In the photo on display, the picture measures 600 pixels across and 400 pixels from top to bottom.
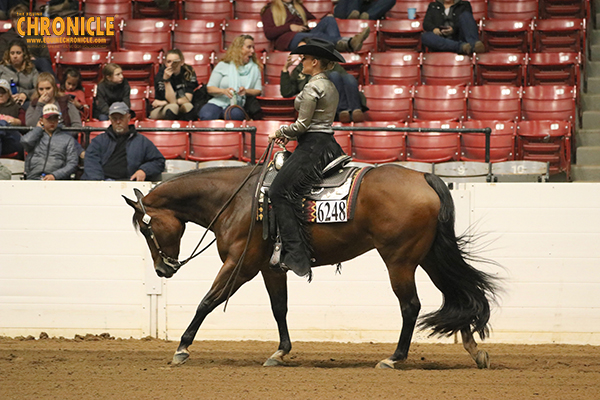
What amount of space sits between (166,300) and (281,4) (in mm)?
5968

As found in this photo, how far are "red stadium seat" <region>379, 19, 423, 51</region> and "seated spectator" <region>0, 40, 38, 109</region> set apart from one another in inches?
220

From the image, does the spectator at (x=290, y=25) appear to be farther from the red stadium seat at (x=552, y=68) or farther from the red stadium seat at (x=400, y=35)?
the red stadium seat at (x=552, y=68)

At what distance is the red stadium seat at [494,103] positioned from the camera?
37.0 ft

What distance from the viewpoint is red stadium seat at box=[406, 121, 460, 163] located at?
34.1 feet

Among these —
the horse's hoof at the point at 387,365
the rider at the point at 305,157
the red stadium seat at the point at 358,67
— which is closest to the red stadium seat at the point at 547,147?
the red stadium seat at the point at 358,67

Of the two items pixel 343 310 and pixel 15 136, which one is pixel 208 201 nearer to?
pixel 343 310

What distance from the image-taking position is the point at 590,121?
1169 centimetres

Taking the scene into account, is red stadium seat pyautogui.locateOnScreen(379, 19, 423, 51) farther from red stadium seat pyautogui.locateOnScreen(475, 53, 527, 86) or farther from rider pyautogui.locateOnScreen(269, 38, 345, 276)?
rider pyautogui.locateOnScreen(269, 38, 345, 276)

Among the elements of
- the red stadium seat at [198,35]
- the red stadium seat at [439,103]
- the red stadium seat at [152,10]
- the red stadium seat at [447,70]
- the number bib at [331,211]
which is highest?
the red stadium seat at [152,10]

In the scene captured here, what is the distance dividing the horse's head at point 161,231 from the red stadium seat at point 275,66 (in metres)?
5.84

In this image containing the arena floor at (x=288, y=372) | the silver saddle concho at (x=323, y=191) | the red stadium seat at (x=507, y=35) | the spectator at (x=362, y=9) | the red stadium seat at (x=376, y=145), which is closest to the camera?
the arena floor at (x=288, y=372)

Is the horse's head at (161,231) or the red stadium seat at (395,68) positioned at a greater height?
the red stadium seat at (395,68)

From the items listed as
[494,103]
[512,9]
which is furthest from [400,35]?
[494,103]

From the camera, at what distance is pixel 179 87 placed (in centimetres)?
1112
